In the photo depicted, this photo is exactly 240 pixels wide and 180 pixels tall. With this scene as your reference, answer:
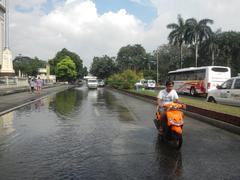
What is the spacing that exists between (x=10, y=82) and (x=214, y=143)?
3927 cm

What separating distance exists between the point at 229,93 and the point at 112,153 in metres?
11.5

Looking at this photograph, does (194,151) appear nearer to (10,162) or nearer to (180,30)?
(10,162)

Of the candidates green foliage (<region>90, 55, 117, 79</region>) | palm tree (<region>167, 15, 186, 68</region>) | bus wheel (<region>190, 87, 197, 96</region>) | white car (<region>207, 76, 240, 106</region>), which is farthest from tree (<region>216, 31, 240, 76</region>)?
white car (<region>207, 76, 240, 106</region>)

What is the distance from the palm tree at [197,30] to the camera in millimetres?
63594

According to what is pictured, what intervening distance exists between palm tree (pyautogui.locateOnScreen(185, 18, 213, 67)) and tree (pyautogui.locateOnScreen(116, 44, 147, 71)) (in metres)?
30.7

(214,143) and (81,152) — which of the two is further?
(214,143)

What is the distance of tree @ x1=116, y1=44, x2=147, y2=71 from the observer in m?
96.0

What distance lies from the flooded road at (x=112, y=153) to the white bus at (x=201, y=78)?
19.4 m

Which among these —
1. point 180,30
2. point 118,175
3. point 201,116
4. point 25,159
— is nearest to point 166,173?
point 118,175

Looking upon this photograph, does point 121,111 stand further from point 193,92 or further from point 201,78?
point 193,92


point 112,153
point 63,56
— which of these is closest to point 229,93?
point 112,153

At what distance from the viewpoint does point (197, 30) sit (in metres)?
64.1

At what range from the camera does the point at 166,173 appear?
18.9 feet

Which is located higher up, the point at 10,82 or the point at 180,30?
the point at 180,30
